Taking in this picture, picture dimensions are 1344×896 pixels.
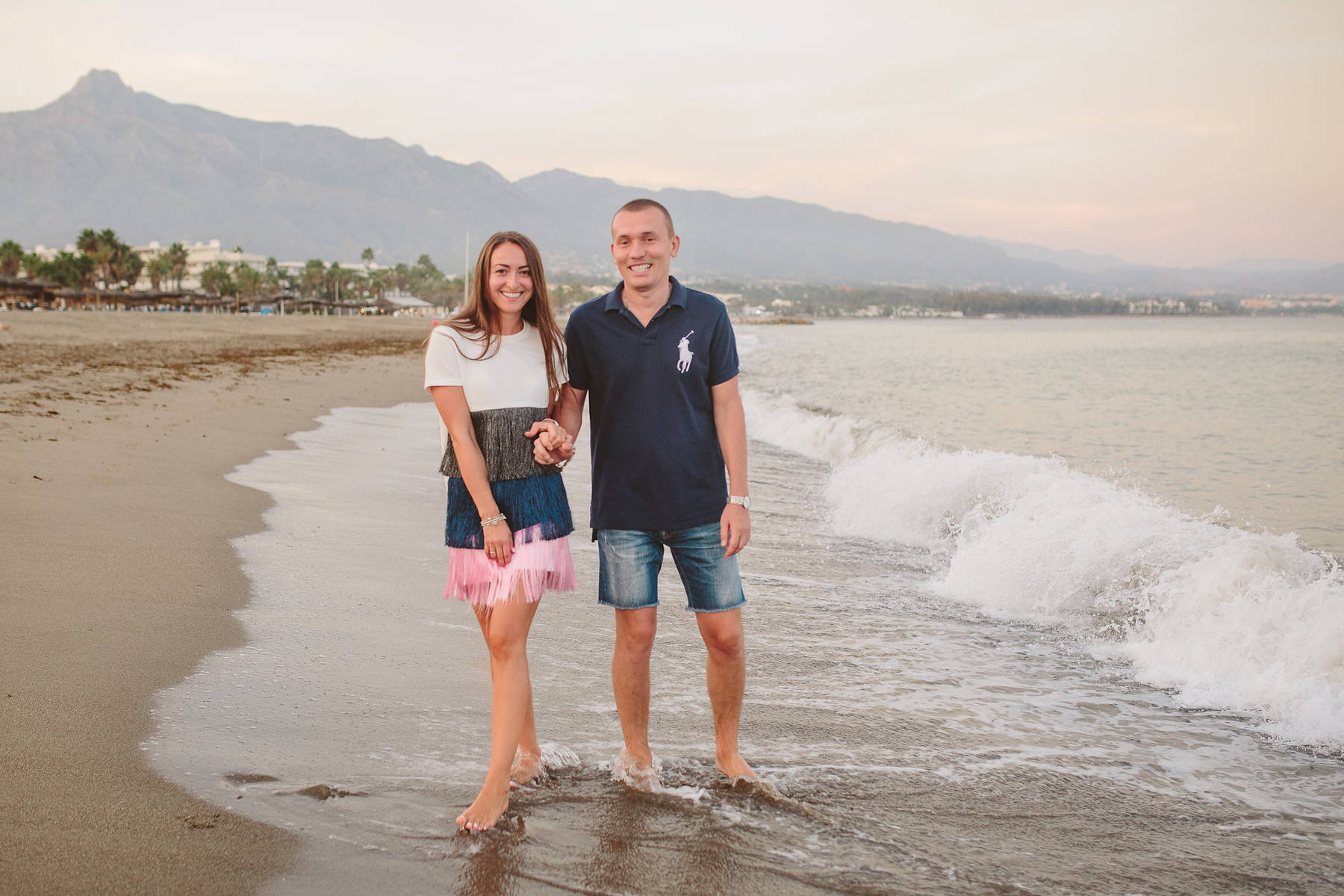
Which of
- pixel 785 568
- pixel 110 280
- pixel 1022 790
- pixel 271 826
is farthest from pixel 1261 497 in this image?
pixel 110 280

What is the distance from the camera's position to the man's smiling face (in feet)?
9.98

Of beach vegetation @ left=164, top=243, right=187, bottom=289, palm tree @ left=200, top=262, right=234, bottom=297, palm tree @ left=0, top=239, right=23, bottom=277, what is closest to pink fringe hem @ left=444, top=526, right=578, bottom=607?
palm tree @ left=0, top=239, right=23, bottom=277

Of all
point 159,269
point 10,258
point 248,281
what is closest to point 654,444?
point 10,258

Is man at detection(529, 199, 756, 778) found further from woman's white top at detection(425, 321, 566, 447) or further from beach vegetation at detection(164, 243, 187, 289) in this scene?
beach vegetation at detection(164, 243, 187, 289)

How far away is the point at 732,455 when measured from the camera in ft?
10.3

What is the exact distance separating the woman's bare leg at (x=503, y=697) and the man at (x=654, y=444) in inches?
12.9

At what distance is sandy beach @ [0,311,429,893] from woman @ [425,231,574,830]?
791mm

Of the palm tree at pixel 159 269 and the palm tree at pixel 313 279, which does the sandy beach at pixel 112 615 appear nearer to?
the palm tree at pixel 159 269

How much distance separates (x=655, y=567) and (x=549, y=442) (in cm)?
64

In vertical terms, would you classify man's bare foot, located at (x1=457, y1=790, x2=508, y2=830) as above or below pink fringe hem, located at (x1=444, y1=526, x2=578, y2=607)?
below

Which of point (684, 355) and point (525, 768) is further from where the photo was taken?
point (525, 768)

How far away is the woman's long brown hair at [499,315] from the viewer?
9.59 ft

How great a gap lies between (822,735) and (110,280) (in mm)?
108945

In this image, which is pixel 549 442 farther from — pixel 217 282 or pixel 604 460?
pixel 217 282
